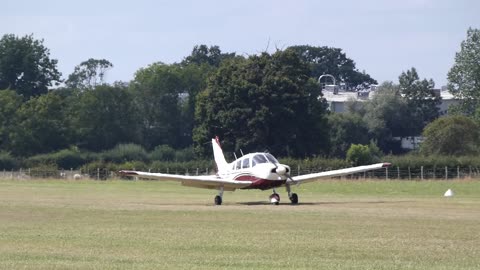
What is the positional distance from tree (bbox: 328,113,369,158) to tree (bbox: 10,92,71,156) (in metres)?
24.6

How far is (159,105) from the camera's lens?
4318 inches

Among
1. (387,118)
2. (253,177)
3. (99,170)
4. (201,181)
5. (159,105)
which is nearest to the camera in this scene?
(253,177)

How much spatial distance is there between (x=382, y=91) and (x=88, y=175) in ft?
186

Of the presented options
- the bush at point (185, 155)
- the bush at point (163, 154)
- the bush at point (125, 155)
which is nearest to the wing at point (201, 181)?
the bush at point (125, 155)

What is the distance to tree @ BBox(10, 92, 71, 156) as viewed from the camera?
93.8m

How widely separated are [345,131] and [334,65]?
240 ft

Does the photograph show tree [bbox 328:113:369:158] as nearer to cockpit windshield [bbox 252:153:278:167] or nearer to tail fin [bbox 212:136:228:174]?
tail fin [bbox 212:136:228:174]

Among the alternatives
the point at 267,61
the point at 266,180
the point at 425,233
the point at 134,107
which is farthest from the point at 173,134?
the point at 425,233

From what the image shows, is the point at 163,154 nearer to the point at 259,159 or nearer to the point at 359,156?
the point at 359,156

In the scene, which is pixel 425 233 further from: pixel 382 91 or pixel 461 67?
pixel 382 91

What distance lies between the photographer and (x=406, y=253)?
1858cm

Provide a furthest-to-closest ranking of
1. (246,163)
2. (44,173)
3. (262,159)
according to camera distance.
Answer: (44,173) < (246,163) < (262,159)

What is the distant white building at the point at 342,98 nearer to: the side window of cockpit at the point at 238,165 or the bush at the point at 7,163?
the bush at the point at 7,163

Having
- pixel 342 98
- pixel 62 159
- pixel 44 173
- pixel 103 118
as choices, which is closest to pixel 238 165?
pixel 44 173
